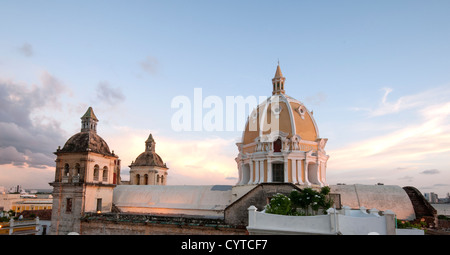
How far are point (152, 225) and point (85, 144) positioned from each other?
10918 mm

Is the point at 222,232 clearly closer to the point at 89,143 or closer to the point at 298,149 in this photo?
the point at 298,149

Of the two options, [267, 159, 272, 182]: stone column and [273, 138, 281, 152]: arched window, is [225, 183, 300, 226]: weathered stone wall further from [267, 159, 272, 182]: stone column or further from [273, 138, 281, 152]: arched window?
[273, 138, 281, 152]: arched window

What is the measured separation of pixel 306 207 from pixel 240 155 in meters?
13.6

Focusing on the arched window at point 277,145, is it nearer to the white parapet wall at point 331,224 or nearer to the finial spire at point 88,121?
the white parapet wall at point 331,224

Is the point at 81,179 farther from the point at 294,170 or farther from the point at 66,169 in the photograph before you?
the point at 294,170

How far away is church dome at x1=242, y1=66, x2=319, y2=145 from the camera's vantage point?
31812mm

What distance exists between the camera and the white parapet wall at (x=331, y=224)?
48.9 feet

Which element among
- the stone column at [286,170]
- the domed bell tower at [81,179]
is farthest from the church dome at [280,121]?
the domed bell tower at [81,179]

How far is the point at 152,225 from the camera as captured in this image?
87.7 ft

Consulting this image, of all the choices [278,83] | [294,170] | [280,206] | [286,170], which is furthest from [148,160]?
[280,206]

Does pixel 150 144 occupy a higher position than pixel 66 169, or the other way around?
pixel 150 144

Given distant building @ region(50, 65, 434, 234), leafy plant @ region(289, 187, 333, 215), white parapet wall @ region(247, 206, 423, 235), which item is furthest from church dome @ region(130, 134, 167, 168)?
white parapet wall @ region(247, 206, 423, 235)

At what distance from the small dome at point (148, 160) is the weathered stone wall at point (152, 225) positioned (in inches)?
730

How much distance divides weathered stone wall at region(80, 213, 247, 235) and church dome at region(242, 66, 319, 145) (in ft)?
35.6
